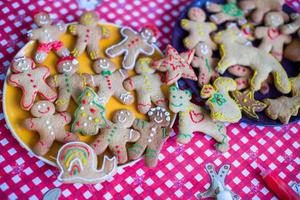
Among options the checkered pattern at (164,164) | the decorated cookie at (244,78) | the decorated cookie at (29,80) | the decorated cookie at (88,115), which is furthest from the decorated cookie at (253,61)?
the decorated cookie at (29,80)

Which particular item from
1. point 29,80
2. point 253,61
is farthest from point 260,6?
point 29,80

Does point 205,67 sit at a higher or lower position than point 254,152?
higher

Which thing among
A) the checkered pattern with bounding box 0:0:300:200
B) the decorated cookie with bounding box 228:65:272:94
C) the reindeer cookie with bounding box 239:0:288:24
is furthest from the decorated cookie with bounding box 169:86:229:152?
the reindeer cookie with bounding box 239:0:288:24

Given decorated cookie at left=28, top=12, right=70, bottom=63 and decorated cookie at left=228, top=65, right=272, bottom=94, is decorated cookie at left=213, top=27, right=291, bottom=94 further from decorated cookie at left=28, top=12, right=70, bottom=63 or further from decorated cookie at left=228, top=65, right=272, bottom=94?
decorated cookie at left=28, top=12, right=70, bottom=63

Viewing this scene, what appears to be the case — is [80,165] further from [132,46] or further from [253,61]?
[253,61]

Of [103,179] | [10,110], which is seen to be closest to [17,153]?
[10,110]

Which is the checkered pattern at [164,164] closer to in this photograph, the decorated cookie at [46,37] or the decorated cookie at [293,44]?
the decorated cookie at [46,37]

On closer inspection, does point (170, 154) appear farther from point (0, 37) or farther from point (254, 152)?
point (0, 37)
